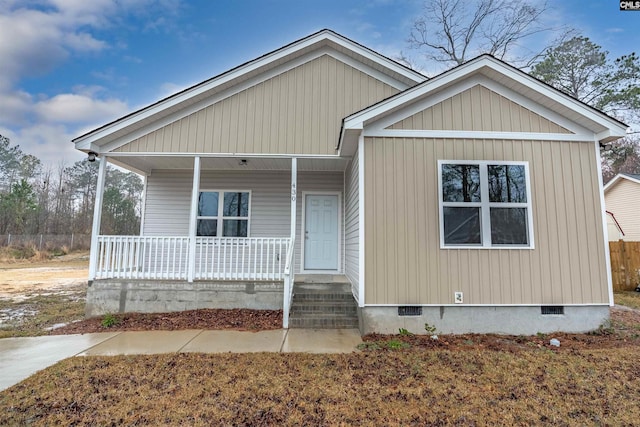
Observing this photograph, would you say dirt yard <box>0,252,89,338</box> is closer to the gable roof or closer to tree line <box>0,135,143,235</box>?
the gable roof

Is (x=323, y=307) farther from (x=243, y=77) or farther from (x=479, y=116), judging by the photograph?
(x=243, y=77)

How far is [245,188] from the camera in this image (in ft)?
27.2

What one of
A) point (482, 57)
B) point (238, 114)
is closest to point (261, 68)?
point (238, 114)

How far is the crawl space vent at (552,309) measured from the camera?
16.7 ft

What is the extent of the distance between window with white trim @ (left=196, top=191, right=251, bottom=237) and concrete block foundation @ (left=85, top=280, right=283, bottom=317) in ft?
7.07

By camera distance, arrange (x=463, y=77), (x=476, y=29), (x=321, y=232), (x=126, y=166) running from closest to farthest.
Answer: (x=463, y=77) < (x=126, y=166) < (x=321, y=232) < (x=476, y=29)

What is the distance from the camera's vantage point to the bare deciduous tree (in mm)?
13969

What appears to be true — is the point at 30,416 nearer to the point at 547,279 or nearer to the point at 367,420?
the point at 367,420

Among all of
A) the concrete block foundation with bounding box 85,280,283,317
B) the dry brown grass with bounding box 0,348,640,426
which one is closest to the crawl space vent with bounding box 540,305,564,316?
the dry brown grass with bounding box 0,348,640,426

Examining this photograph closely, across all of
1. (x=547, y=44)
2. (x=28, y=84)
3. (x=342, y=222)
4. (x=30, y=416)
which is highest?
(x=28, y=84)

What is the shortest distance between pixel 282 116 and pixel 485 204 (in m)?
4.64

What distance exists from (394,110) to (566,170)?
10.5ft

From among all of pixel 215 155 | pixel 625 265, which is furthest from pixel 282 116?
pixel 625 265

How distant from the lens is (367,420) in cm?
258
